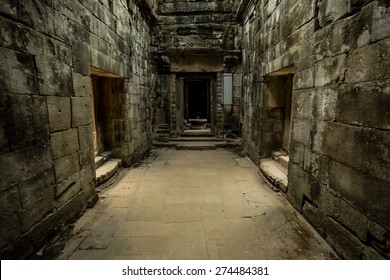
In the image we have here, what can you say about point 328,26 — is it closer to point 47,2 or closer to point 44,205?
point 47,2

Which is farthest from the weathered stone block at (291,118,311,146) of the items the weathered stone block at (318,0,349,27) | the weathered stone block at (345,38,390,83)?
the weathered stone block at (318,0,349,27)

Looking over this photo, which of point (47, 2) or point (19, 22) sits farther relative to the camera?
point (47, 2)

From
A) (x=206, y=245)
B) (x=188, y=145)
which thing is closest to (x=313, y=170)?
(x=206, y=245)

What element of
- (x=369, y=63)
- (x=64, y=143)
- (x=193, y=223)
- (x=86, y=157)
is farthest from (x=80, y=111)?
(x=369, y=63)

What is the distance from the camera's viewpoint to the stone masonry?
5.85 feet

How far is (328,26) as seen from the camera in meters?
2.29

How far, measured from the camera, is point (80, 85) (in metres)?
2.90

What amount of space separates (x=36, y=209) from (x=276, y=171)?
3.55 m

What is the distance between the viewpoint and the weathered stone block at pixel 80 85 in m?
2.79

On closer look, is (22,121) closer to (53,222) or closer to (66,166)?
(66,166)

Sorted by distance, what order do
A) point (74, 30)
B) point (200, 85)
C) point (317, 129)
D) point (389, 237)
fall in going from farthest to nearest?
point (200, 85) < point (74, 30) < point (317, 129) < point (389, 237)

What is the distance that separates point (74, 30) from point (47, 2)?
0.48 meters

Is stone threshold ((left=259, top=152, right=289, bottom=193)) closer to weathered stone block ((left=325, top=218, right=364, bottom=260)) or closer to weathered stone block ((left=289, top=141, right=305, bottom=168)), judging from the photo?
weathered stone block ((left=289, top=141, right=305, bottom=168))

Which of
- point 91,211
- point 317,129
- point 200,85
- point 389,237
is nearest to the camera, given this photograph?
point 389,237
